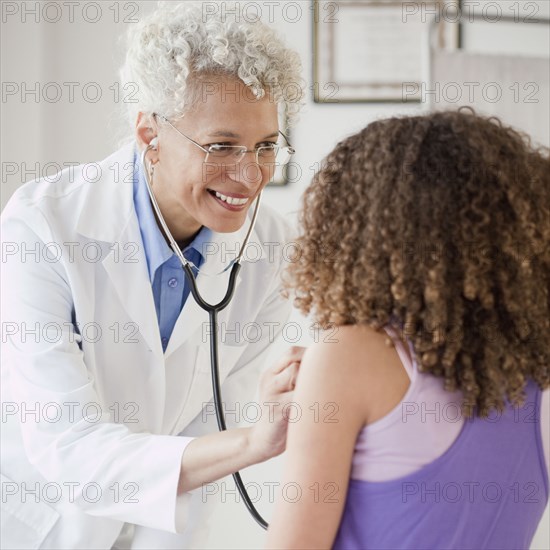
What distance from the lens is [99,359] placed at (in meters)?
1.40

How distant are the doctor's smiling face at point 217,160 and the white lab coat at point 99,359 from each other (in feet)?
0.34

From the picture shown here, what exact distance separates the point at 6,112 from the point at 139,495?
1.59 m

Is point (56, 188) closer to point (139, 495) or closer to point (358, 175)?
point (139, 495)

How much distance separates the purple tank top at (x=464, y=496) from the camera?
2.77ft

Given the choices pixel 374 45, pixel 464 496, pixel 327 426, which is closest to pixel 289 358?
Result: pixel 327 426

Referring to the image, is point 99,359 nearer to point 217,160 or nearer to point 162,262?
point 162,262

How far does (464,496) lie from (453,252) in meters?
0.26

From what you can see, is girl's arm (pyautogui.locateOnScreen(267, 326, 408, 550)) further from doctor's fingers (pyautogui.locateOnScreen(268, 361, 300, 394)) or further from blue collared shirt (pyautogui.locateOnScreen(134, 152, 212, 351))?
blue collared shirt (pyautogui.locateOnScreen(134, 152, 212, 351))

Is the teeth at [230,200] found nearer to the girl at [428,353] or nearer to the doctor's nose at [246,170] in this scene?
the doctor's nose at [246,170]

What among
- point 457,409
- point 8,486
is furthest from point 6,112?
point 457,409

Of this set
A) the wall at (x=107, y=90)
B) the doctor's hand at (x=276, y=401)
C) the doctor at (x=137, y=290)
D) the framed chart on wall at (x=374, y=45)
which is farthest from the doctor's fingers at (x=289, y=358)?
the framed chart on wall at (x=374, y=45)

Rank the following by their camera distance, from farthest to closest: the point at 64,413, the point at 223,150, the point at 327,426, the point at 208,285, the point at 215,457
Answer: the point at 208,285 → the point at 223,150 → the point at 64,413 → the point at 215,457 → the point at 327,426

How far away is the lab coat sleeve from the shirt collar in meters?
0.16

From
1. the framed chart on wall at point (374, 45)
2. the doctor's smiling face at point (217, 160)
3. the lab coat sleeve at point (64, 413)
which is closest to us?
the lab coat sleeve at point (64, 413)
